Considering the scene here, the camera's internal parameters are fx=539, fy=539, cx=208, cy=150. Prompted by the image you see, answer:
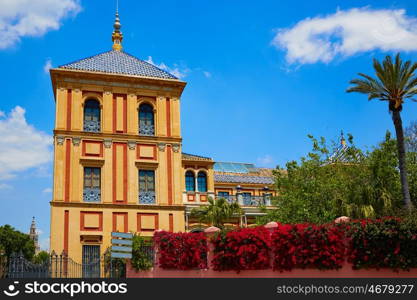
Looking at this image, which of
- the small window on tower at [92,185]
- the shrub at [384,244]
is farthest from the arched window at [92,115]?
the shrub at [384,244]

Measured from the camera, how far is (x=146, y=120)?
32.4 m

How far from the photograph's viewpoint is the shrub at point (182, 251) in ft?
63.5

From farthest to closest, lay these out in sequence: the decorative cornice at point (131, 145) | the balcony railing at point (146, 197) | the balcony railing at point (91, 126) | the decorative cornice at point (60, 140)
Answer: the decorative cornice at point (131, 145) < the balcony railing at point (91, 126) < the balcony railing at point (146, 197) < the decorative cornice at point (60, 140)

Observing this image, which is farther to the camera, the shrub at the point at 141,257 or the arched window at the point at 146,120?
the arched window at the point at 146,120

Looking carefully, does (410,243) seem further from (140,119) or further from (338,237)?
(140,119)

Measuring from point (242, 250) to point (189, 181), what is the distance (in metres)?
22.0

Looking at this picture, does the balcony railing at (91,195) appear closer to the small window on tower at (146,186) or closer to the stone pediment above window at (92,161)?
the stone pediment above window at (92,161)

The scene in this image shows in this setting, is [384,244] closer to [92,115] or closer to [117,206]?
[117,206]

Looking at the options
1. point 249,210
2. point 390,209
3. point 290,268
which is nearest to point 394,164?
point 390,209

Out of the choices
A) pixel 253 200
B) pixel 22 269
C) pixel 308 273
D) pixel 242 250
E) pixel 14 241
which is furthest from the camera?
pixel 14 241

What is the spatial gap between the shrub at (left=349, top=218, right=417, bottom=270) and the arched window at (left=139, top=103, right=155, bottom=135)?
55.5 ft

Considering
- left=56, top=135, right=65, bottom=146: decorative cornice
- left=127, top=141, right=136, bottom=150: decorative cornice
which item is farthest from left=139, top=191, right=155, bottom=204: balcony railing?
left=56, top=135, right=65, bottom=146: decorative cornice

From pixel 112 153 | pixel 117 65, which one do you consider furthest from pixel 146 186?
pixel 117 65

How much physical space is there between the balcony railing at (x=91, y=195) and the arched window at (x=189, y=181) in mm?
10817
